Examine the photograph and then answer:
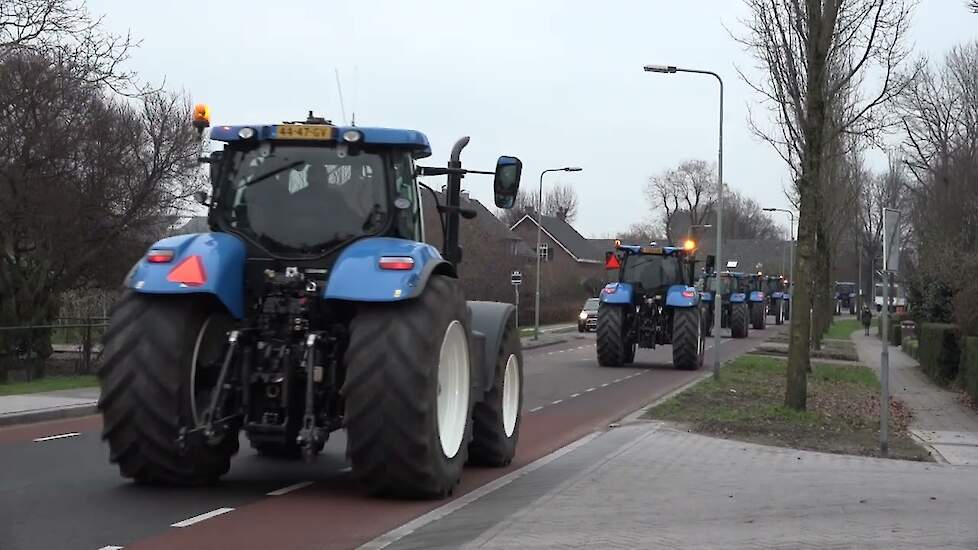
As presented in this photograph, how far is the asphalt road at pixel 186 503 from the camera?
7.36m

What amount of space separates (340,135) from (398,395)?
231 centimetres

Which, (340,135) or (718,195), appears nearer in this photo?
(340,135)

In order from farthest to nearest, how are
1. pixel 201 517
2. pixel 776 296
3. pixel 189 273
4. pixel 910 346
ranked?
pixel 776 296 < pixel 910 346 < pixel 189 273 < pixel 201 517

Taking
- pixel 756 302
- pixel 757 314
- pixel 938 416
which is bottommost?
pixel 938 416

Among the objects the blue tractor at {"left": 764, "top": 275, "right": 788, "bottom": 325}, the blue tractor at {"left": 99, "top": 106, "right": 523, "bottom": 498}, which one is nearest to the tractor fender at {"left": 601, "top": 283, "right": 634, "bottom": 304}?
the blue tractor at {"left": 99, "top": 106, "right": 523, "bottom": 498}

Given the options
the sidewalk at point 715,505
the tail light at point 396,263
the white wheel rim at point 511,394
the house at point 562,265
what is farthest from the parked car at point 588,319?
the tail light at point 396,263

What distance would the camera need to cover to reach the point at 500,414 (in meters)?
11.0

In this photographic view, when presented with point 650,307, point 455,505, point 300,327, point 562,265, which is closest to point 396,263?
point 300,327

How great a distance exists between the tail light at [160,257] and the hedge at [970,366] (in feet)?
57.4

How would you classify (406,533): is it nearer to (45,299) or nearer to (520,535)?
(520,535)

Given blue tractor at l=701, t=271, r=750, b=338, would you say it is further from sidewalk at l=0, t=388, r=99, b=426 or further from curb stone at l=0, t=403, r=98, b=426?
curb stone at l=0, t=403, r=98, b=426

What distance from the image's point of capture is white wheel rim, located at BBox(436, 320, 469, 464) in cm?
918

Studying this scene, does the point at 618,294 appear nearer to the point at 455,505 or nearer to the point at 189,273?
the point at 455,505

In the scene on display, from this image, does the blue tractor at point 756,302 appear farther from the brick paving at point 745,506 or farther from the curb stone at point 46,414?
the brick paving at point 745,506
